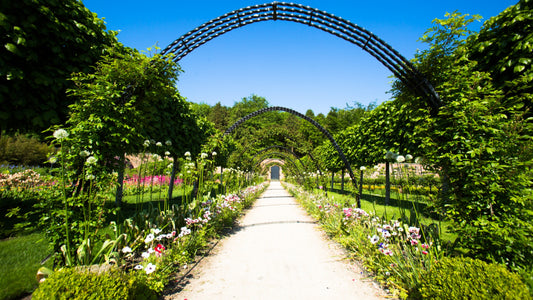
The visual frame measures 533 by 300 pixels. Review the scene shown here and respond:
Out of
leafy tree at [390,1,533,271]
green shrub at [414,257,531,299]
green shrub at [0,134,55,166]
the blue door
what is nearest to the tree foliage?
green shrub at [414,257,531,299]

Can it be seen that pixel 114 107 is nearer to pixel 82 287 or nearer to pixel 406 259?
pixel 82 287

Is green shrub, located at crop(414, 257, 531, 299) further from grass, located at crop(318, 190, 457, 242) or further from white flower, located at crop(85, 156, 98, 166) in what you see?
white flower, located at crop(85, 156, 98, 166)

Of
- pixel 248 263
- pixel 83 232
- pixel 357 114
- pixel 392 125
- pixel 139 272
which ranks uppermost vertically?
pixel 357 114

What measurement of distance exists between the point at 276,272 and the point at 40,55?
15.7 feet

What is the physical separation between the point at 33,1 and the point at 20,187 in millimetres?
6959

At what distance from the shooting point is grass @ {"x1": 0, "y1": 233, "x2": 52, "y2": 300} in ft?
6.30

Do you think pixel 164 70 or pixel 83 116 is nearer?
pixel 83 116

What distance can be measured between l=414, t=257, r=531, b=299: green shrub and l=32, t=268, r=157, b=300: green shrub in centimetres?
270

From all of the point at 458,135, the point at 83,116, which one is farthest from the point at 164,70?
the point at 458,135

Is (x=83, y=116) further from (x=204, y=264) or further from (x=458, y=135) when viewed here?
(x=458, y=135)

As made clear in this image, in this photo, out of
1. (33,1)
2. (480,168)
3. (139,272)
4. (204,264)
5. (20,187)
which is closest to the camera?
(480,168)

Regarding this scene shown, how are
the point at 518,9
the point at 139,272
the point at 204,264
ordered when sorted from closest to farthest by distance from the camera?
the point at 139,272
the point at 518,9
the point at 204,264

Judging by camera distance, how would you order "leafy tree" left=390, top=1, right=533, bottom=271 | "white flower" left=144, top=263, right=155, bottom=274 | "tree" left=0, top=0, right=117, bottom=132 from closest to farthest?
"leafy tree" left=390, top=1, right=533, bottom=271 < "white flower" left=144, top=263, right=155, bottom=274 < "tree" left=0, top=0, right=117, bottom=132

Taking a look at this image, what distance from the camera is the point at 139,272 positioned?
2.17m
